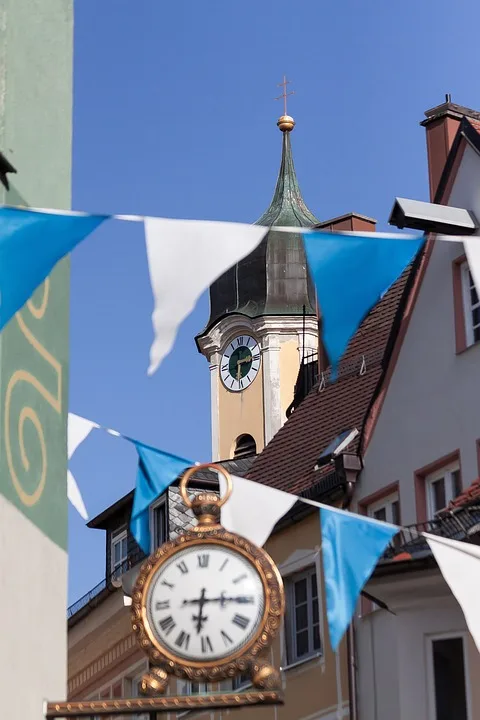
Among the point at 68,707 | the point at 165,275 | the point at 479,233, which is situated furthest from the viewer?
the point at 479,233

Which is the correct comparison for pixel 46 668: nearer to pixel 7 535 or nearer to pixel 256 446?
pixel 7 535

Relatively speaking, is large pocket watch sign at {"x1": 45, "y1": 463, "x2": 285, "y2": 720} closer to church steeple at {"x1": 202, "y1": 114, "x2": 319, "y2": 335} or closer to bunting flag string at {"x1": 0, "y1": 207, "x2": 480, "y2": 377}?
bunting flag string at {"x1": 0, "y1": 207, "x2": 480, "y2": 377}

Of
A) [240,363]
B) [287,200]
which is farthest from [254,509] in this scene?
[287,200]

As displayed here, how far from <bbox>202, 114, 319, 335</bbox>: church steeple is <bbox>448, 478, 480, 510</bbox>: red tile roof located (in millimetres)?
36794

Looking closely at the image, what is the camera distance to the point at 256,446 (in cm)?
5375

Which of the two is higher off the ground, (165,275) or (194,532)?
(165,275)

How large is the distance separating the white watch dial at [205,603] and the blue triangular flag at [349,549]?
1.65 m

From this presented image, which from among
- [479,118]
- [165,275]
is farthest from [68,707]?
[479,118]

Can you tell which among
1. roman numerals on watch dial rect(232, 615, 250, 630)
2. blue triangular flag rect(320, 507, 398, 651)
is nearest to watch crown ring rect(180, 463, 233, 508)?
roman numerals on watch dial rect(232, 615, 250, 630)

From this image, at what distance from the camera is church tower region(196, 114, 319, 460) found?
53906 millimetres

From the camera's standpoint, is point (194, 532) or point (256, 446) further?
point (256, 446)

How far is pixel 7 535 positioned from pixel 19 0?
3.12 metres

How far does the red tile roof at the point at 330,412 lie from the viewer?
22.8 meters

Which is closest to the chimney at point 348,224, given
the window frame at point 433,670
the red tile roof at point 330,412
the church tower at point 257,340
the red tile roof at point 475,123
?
the red tile roof at point 330,412
